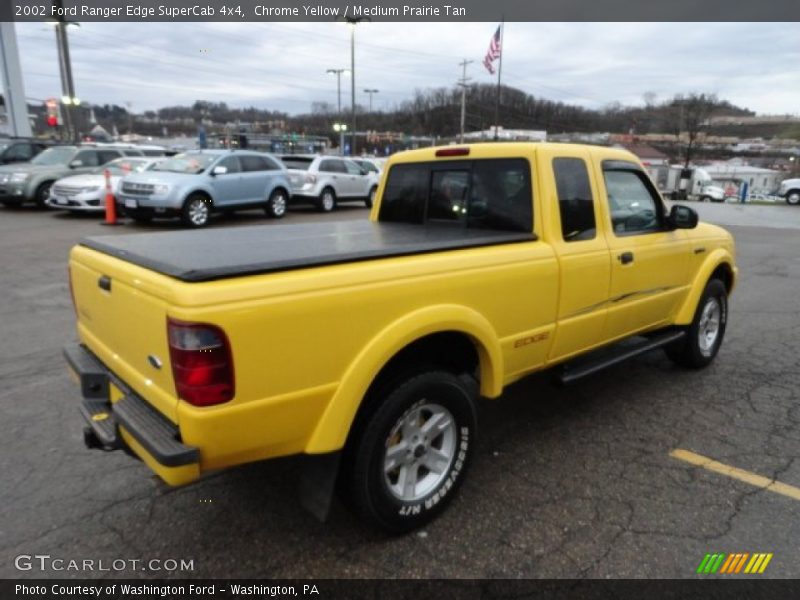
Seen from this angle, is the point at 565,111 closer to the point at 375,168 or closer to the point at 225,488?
the point at 375,168

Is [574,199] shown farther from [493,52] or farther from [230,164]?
[493,52]

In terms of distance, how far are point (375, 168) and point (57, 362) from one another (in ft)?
55.9

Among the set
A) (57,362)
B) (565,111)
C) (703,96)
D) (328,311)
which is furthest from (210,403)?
(565,111)

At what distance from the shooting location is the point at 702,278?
450 cm

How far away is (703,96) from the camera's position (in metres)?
68.6

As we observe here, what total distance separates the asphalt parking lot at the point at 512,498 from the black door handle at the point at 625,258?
3.78 ft

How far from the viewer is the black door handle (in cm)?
360

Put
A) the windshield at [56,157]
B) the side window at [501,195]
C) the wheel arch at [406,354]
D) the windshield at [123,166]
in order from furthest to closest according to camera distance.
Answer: the windshield at [56,157] < the windshield at [123,166] < the side window at [501,195] < the wheel arch at [406,354]

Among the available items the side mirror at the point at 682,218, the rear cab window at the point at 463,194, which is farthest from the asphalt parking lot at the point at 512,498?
the rear cab window at the point at 463,194

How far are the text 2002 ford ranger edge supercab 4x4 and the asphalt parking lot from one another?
0.33m

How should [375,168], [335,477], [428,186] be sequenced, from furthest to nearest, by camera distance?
[375,168]
[428,186]
[335,477]

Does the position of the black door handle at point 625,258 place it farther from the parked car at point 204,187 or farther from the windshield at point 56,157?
the windshield at point 56,157

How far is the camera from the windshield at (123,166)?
14.6 meters

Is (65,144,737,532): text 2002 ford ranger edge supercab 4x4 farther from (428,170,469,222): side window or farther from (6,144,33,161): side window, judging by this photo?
(6,144,33,161): side window
